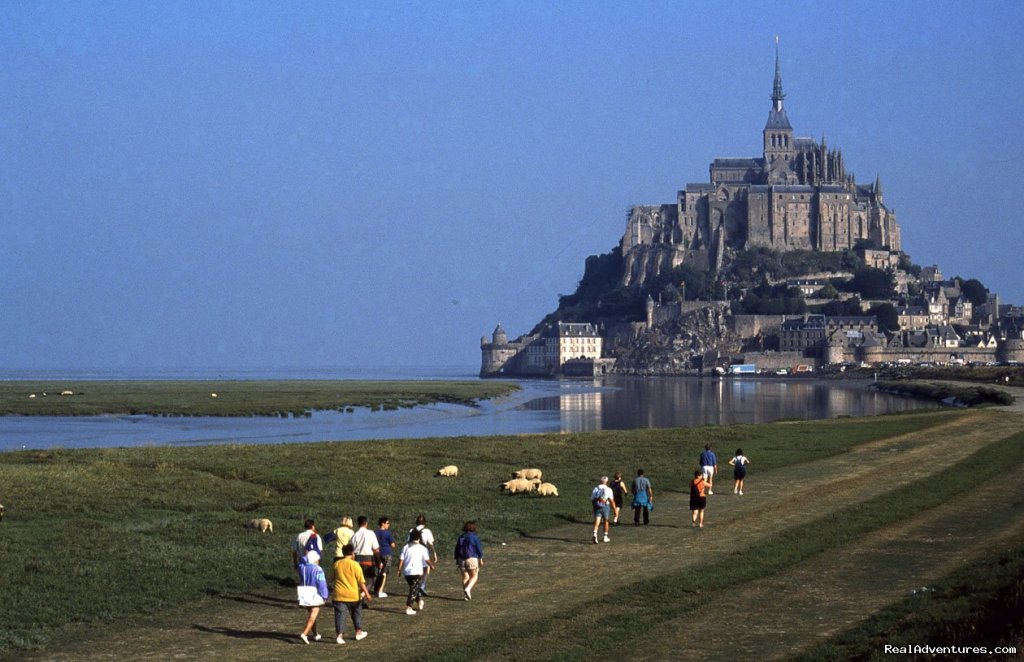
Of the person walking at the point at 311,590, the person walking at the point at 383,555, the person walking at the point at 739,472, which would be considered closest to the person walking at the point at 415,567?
the person walking at the point at 383,555

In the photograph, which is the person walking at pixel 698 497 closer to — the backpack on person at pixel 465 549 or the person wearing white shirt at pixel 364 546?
the backpack on person at pixel 465 549

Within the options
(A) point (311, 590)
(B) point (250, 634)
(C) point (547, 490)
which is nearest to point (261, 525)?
(B) point (250, 634)

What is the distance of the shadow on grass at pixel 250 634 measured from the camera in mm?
15648

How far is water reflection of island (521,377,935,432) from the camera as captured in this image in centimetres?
7274

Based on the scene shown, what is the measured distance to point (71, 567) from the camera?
765 inches

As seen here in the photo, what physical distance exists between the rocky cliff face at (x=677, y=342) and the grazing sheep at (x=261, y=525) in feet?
524

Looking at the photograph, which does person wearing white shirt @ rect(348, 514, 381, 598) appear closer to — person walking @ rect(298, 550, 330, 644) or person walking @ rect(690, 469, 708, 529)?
person walking @ rect(298, 550, 330, 644)

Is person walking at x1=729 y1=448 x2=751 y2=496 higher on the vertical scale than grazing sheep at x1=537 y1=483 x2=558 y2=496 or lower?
higher

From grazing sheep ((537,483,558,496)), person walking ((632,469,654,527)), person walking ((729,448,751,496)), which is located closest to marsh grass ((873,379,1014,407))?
person walking ((729,448,751,496))

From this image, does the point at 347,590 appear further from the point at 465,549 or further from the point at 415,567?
the point at 465,549

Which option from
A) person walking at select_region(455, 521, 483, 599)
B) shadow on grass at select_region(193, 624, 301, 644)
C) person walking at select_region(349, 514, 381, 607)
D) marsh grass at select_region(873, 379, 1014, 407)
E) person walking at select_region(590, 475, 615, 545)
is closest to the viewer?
shadow on grass at select_region(193, 624, 301, 644)

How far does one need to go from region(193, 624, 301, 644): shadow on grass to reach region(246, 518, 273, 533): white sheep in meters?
7.06

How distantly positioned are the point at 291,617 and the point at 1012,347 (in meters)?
167

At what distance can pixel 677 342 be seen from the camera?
18650 centimetres
